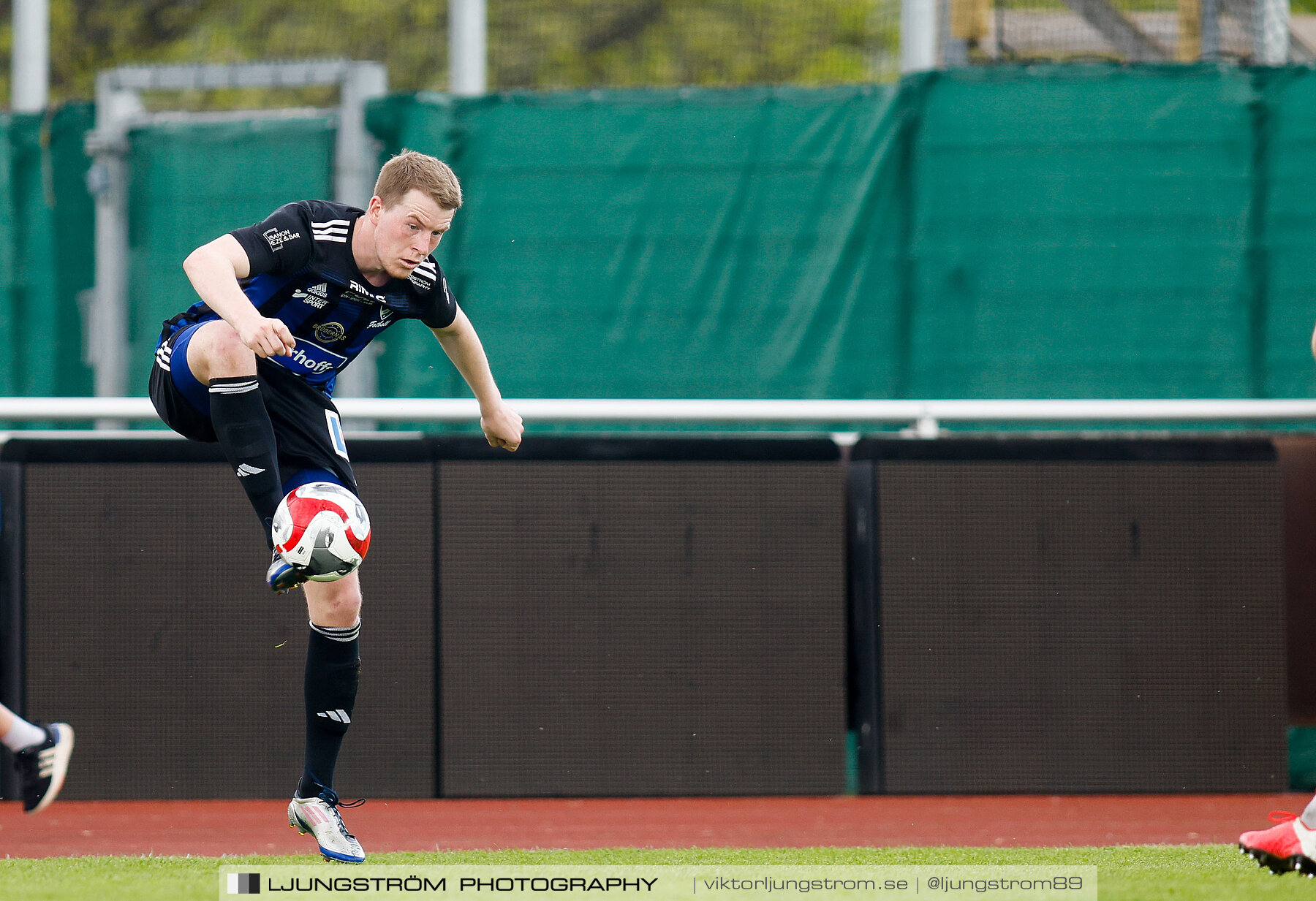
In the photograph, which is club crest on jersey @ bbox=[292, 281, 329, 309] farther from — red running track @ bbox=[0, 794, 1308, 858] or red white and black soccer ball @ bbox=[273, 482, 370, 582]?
red running track @ bbox=[0, 794, 1308, 858]

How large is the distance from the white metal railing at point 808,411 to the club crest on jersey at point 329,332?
153cm

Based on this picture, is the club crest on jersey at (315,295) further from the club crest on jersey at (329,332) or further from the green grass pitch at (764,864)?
the green grass pitch at (764,864)

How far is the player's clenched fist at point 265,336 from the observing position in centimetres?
349

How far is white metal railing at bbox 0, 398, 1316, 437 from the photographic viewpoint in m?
5.73

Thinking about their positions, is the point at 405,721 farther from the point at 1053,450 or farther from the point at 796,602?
the point at 1053,450

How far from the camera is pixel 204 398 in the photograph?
410cm

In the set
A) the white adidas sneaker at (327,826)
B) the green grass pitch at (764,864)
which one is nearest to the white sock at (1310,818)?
the green grass pitch at (764,864)

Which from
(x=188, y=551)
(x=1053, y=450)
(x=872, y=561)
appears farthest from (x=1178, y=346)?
(x=188, y=551)

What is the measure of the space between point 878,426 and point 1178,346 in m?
1.34

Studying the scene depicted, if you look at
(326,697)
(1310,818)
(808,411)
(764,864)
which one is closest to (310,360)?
(326,697)

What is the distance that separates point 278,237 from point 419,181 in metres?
0.41

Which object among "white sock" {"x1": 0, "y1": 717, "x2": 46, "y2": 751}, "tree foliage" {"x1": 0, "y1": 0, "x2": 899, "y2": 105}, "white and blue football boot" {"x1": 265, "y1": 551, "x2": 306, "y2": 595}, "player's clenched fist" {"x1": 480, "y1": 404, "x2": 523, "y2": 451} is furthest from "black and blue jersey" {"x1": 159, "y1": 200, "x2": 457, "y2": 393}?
"tree foliage" {"x1": 0, "y1": 0, "x2": 899, "y2": 105}

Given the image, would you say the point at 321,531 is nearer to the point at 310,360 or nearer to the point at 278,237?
the point at 310,360

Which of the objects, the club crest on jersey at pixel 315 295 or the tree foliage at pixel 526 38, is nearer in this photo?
the club crest on jersey at pixel 315 295
